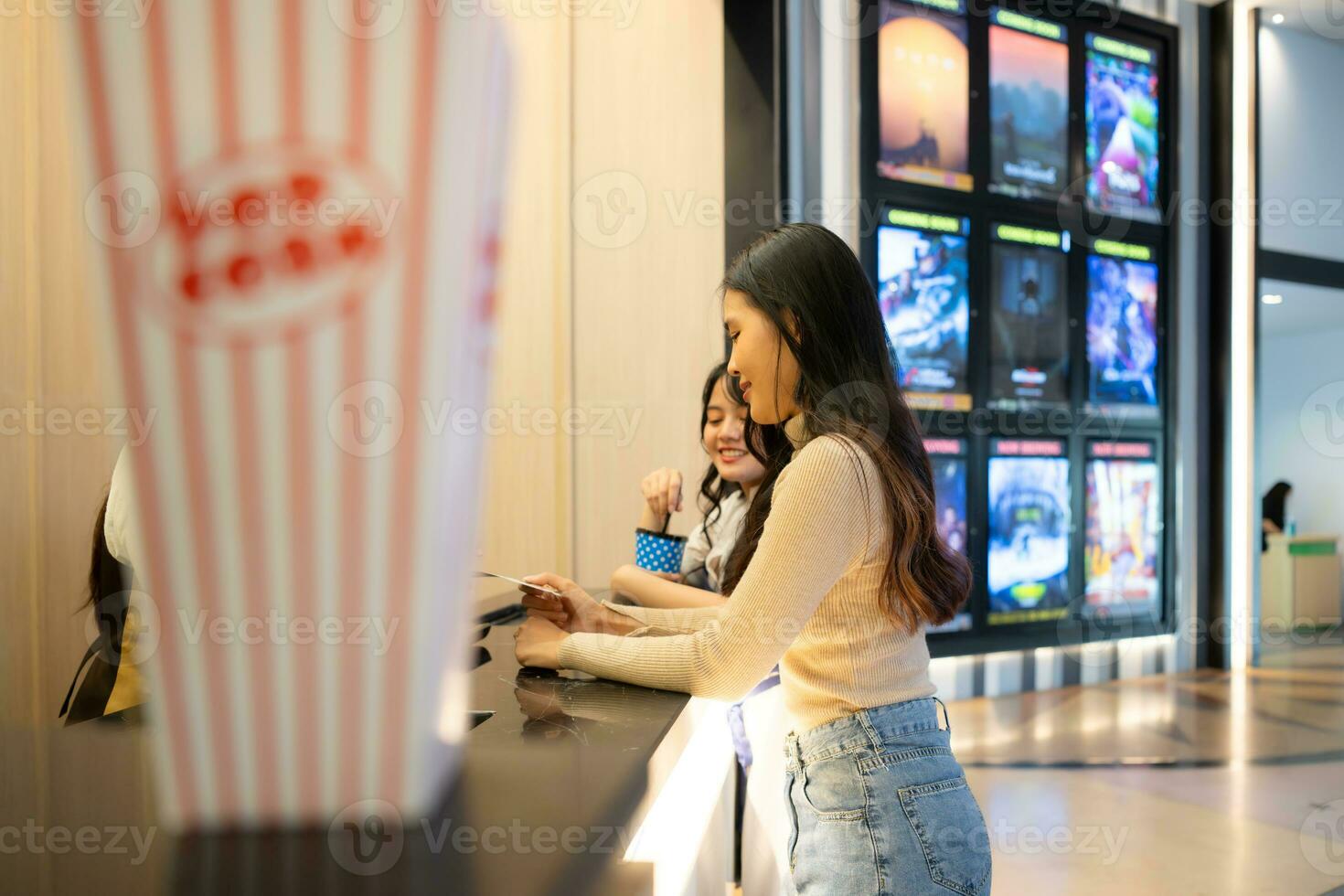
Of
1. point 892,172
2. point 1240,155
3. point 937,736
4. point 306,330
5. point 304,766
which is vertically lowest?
point 937,736

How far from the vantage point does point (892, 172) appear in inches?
158

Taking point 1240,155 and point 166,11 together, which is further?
point 1240,155

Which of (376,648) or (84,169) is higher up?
(84,169)

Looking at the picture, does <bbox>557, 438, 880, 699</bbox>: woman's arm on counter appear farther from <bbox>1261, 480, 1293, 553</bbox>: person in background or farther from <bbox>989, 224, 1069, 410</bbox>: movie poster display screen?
<bbox>1261, 480, 1293, 553</bbox>: person in background

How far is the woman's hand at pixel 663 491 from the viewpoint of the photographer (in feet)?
7.20

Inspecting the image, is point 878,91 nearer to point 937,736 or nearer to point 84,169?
point 937,736

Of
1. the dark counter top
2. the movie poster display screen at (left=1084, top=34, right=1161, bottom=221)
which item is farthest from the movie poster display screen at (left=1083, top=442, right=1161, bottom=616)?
the dark counter top

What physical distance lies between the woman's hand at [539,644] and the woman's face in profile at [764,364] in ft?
1.18

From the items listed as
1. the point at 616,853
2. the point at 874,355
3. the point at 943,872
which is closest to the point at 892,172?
the point at 874,355

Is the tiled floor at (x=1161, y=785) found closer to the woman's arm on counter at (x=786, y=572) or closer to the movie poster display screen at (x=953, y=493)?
the movie poster display screen at (x=953, y=493)

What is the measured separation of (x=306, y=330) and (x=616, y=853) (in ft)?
1.47

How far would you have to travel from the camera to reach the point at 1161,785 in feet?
9.78

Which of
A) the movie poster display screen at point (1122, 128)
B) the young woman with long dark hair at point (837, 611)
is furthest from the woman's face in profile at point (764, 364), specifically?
the movie poster display screen at point (1122, 128)

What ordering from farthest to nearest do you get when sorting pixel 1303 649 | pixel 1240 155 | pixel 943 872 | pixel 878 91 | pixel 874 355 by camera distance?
pixel 1303 649
pixel 1240 155
pixel 878 91
pixel 874 355
pixel 943 872
